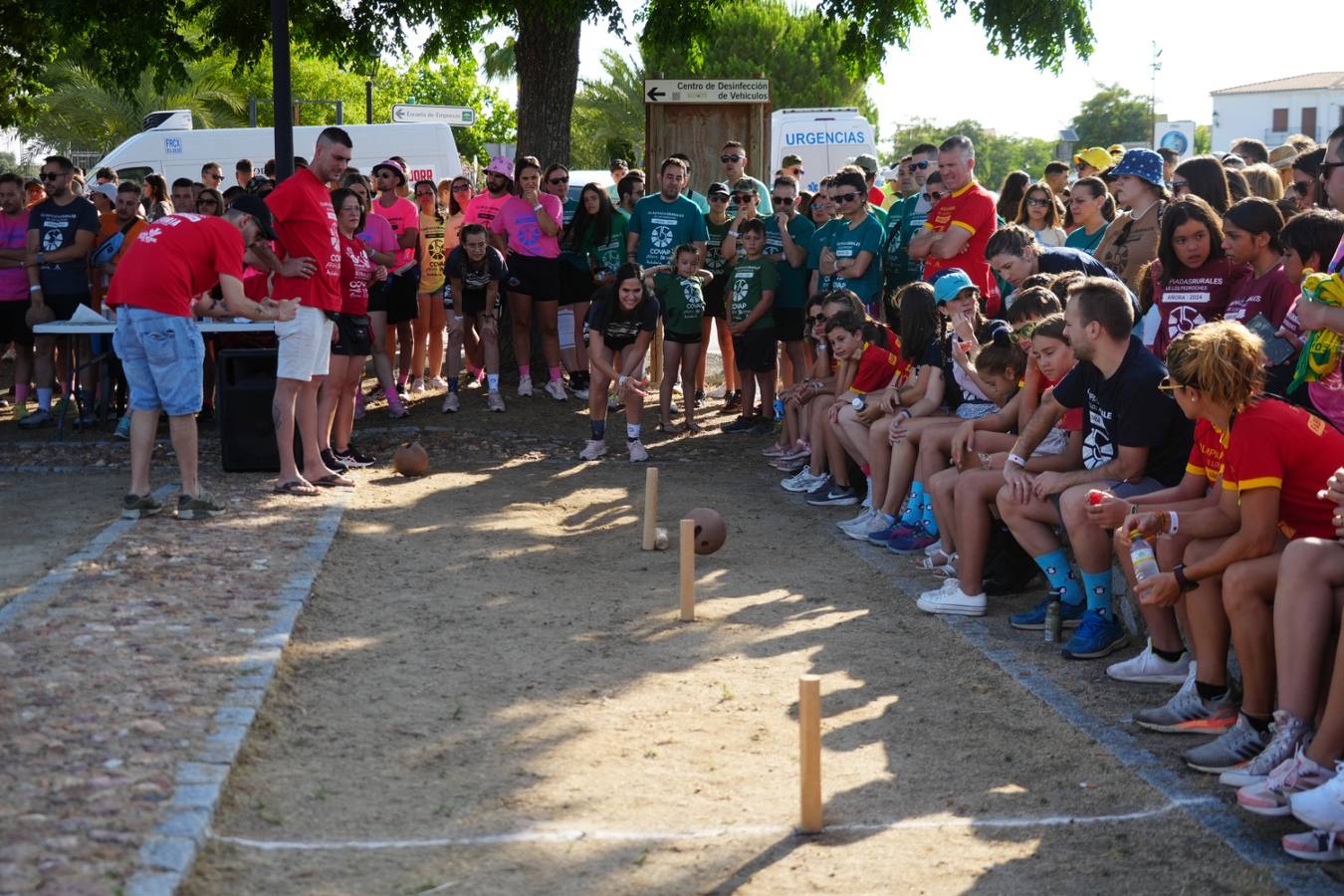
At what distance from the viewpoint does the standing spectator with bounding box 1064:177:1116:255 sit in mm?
9781

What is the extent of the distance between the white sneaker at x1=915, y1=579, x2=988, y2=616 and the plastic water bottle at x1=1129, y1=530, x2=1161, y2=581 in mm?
1826

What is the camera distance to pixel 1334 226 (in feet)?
20.5

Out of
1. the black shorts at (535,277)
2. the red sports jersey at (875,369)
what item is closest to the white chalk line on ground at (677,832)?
the red sports jersey at (875,369)

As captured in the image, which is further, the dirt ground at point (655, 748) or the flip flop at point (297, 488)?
the flip flop at point (297, 488)

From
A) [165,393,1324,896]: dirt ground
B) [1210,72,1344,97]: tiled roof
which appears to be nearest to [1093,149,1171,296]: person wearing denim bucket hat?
[165,393,1324,896]: dirt ground

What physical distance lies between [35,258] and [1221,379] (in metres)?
10.6

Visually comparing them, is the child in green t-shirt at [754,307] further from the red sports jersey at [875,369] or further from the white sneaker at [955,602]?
the white sneaker at [955,602]

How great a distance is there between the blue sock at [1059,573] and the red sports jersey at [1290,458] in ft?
6.08

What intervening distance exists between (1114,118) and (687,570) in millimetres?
90860

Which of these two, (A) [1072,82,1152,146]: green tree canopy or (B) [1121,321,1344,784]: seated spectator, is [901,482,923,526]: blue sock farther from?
(A) [1072,82,1152,146]: green tree canopy

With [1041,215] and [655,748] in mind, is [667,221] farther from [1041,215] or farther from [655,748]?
[655,748]

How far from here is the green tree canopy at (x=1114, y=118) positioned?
90938 mm

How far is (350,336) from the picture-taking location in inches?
427

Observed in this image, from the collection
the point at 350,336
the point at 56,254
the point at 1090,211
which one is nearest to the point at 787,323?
the point at 1090,211
